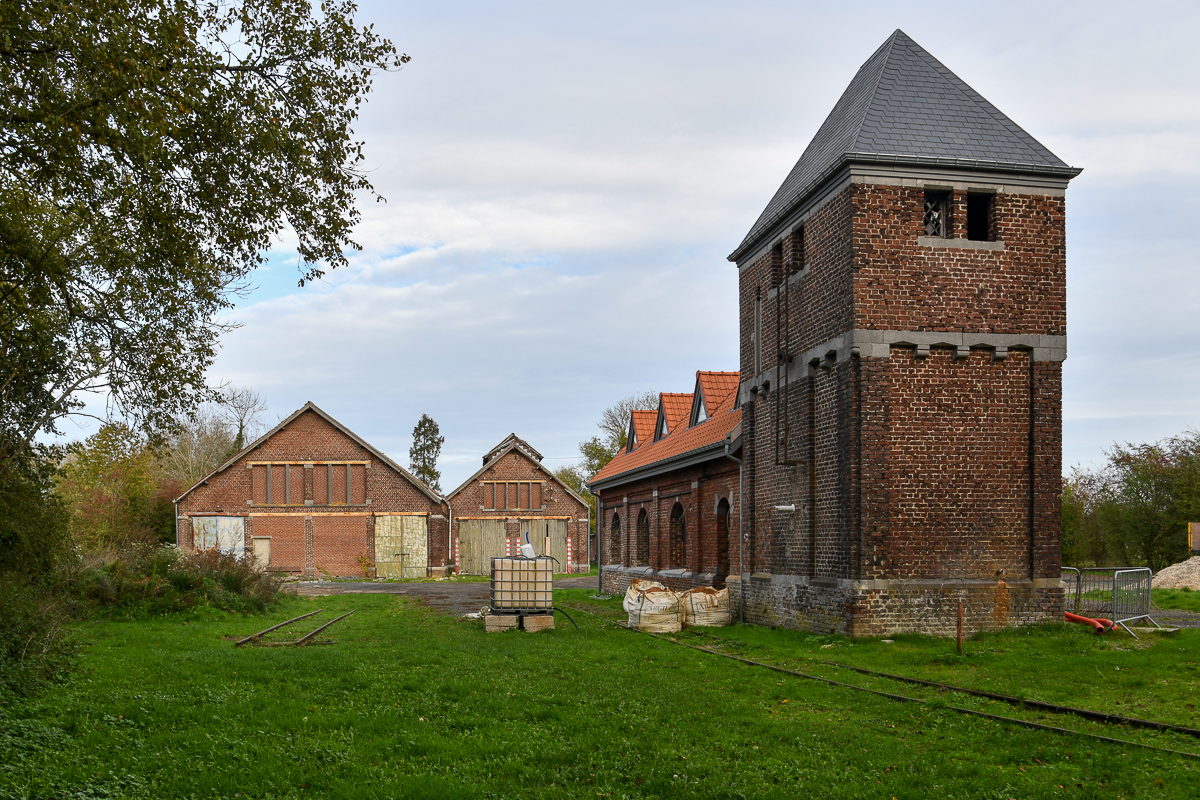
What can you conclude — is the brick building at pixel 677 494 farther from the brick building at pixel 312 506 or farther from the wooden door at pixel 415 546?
the brick building at pixel 312 506

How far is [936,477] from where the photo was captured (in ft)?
53.0

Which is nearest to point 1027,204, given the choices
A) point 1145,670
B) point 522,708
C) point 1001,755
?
point 1145,670

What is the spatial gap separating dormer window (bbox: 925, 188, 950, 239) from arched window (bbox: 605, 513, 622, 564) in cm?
1886

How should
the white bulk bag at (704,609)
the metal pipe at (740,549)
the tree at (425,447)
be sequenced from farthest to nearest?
the tree at (425,447) < the metal pipe at (740,549) < the white bulk bag at (704,609)

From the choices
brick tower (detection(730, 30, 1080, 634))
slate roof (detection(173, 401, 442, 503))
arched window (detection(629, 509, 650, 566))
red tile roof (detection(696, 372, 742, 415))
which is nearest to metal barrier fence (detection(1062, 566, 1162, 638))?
brick tower (detection(730, 30, 1080, 634))

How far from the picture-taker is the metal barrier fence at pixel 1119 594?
16516 millimetres

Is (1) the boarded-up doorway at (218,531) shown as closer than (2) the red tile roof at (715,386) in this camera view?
No

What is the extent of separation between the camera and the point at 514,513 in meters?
52.1

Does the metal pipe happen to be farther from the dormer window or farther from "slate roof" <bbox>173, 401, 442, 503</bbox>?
"slate roof" <bbox>173, 401, 442, 503</bbox>

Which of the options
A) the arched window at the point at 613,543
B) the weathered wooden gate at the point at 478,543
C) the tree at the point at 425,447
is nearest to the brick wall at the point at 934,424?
the arched window at the point at 613,543

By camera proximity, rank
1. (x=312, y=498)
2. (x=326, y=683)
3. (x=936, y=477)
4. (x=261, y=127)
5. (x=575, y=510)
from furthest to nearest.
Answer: (x=575, y=510), (x=312, y=498), (x=936, y=477), (x=326, y=683), (x=261, y=127)

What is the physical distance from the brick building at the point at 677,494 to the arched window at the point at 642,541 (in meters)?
0.03

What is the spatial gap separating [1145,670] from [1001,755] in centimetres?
538

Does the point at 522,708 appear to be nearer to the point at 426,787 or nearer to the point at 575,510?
the point at 426,787
